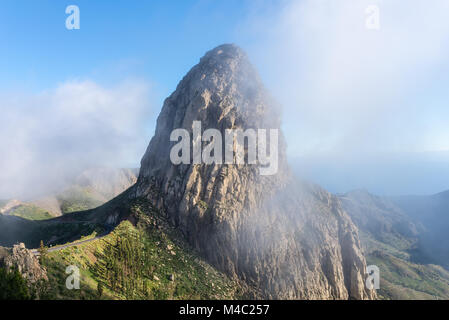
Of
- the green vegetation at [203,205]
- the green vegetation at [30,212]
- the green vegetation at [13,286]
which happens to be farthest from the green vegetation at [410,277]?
the green vegetation at [30,212]

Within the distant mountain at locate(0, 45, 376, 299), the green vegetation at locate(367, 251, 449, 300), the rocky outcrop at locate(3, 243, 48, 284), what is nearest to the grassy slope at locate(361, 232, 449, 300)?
the green vegetation at locate(367, 251, 449, 300)

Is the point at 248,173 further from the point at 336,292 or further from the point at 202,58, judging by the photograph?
the point at 202,58

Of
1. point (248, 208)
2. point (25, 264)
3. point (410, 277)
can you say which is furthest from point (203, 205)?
point (410, 277)

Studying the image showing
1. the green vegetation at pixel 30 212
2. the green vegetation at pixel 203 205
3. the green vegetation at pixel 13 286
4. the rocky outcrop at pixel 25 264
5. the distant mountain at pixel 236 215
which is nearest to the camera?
the green vegetation at pixel 13 286

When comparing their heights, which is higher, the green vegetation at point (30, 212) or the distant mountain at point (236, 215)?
the distant mountain at point (236, 215)

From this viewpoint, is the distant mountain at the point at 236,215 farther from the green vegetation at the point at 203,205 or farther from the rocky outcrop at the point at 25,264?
the rocky outcrop at the point at 25,264

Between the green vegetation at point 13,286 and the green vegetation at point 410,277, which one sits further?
the green vegetation at point 410,277

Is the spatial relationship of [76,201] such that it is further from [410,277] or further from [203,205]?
[410,277]

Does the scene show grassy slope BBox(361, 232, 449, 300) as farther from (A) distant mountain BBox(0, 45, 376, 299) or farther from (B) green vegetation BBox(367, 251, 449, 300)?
(A) distant mountain BBox(0, 45, 376, 299)
